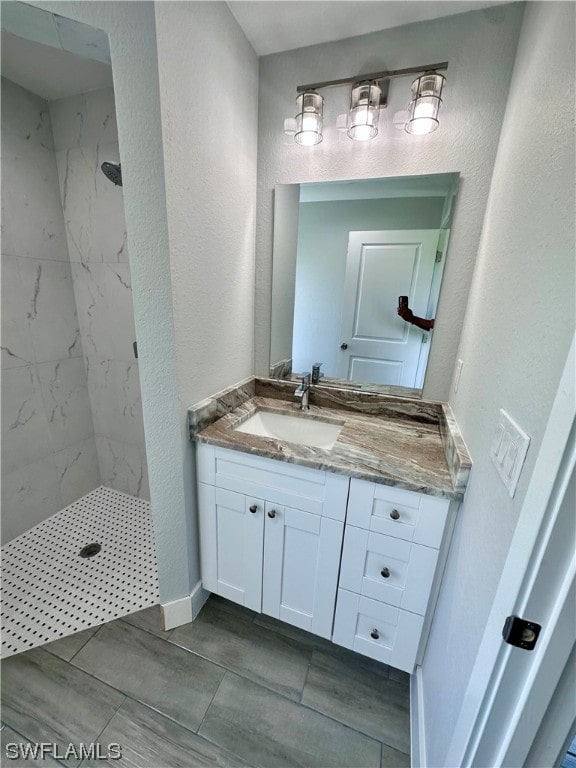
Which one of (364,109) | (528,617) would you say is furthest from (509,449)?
(364,109)

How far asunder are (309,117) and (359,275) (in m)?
0.65

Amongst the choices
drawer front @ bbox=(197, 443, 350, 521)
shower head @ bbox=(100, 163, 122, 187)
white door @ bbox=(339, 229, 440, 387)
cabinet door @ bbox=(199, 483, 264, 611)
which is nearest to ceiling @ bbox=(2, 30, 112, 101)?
shower head @ bbox=(100, 163, 122, 187)

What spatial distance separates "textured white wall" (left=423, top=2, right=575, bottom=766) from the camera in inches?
21.0

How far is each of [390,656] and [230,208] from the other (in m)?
1.83

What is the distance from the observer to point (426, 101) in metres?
1.05

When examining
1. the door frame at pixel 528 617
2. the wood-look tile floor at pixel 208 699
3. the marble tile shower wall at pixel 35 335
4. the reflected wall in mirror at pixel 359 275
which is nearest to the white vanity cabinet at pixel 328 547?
the wood-look tile floor at pixel 208 699

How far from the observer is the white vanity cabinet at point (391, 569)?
94cm

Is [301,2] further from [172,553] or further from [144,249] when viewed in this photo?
[172,553]

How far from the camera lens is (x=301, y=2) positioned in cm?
102

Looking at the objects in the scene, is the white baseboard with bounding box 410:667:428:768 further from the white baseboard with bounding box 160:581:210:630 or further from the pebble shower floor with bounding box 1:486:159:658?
the pebble shower floor with bounding box 1:486:159:658

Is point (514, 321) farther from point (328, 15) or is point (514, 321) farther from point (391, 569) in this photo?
point (328, 15)

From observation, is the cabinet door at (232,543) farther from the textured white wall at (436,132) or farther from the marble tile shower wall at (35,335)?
the marble tile shower wall at (35,335)

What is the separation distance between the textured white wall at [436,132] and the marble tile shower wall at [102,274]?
0.89 metres

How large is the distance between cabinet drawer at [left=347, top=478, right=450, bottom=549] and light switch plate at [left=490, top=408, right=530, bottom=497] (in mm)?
320
